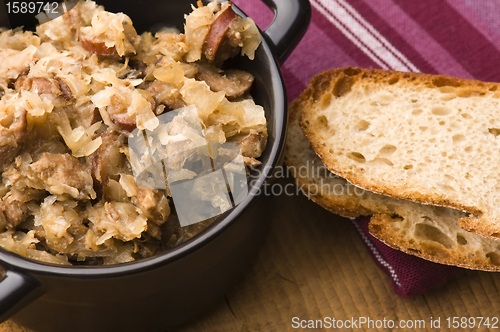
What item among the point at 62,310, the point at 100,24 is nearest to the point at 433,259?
the point at 62,310

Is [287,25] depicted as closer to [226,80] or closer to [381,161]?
[226,80]

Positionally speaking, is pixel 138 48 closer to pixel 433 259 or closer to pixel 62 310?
pixel 62 310

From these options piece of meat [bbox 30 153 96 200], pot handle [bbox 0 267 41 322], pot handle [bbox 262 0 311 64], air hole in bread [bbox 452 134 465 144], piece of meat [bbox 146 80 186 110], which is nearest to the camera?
pot handle [bbox 0 267 41 322]

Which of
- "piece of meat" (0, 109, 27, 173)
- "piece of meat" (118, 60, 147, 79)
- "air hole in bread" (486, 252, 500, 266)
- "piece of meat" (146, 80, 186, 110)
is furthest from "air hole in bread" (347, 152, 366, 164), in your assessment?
"piece of meat" (0, 109, 27, 173)

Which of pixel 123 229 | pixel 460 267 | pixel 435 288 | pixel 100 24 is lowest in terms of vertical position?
pixel 435 288

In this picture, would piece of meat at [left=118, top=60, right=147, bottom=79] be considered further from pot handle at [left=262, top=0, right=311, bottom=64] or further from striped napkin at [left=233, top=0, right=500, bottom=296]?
striped napkin at [left=233, top=0, right=500, bottom=296]

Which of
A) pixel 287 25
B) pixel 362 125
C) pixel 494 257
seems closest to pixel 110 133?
pixel 287 25
